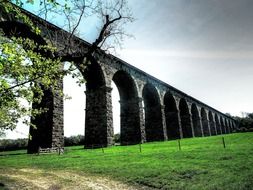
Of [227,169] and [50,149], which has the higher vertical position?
[50,149]

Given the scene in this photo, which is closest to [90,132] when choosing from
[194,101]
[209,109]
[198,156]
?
[198,156]

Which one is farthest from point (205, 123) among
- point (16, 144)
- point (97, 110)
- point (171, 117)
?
point (16, 144)

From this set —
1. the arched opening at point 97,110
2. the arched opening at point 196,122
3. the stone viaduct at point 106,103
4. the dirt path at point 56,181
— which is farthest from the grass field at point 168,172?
the arched opening at point 196,122

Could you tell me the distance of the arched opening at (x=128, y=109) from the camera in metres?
27.2

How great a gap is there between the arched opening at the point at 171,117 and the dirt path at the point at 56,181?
2942cm

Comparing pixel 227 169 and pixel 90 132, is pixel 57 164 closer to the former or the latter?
pixel 227 169

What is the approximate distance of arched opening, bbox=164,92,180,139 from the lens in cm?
3731

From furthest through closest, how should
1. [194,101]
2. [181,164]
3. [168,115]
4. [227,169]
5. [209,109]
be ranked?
[209,109] → [194,101] → [168,115] → [181,164] → [227,169]

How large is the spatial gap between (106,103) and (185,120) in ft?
81.1

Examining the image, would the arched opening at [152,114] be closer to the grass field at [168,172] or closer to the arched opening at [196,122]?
the arched opening at [196,122]

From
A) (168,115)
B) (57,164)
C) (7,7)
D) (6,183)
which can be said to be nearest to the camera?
(7,7)

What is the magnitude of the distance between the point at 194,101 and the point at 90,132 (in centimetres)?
3209

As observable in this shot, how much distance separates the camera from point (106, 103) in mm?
22766

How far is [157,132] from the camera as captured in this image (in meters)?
32.2
